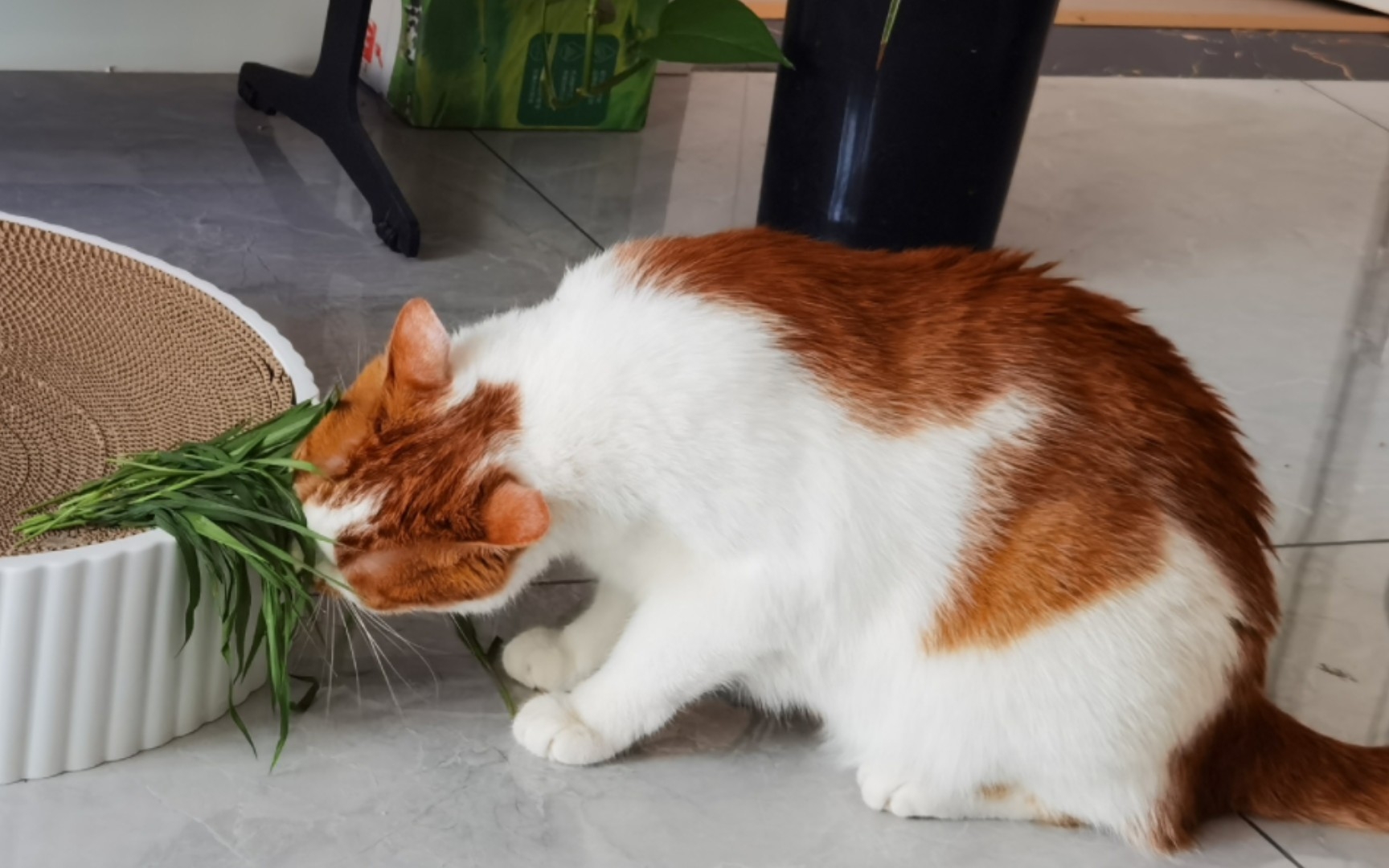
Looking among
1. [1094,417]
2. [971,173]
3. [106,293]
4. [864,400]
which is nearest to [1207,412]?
[1094,417]

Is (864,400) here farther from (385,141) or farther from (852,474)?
(385,141)

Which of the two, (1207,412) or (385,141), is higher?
(1207,412)

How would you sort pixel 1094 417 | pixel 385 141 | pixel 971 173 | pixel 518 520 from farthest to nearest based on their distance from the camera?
pixel 385 141 → pixel 971 173 → pixel 1094 417 → pixel 518 520

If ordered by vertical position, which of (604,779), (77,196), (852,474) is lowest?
(604,779)

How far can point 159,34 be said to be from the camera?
2.31 meters

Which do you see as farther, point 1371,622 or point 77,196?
point 77,196

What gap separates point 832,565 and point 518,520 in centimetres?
23

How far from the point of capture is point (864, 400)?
1.10 meters

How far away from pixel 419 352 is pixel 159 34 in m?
1.45

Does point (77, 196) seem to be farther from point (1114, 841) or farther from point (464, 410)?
point (1114, 841)

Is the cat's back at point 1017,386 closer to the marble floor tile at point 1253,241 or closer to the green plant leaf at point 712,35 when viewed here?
the marble floor tile at point 1253,241

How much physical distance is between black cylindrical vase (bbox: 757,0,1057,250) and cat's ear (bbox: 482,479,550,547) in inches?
39.4

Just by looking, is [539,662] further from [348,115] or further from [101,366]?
[348,115]

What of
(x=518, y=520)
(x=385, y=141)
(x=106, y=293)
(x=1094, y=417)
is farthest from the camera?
(x=385, y=141)
